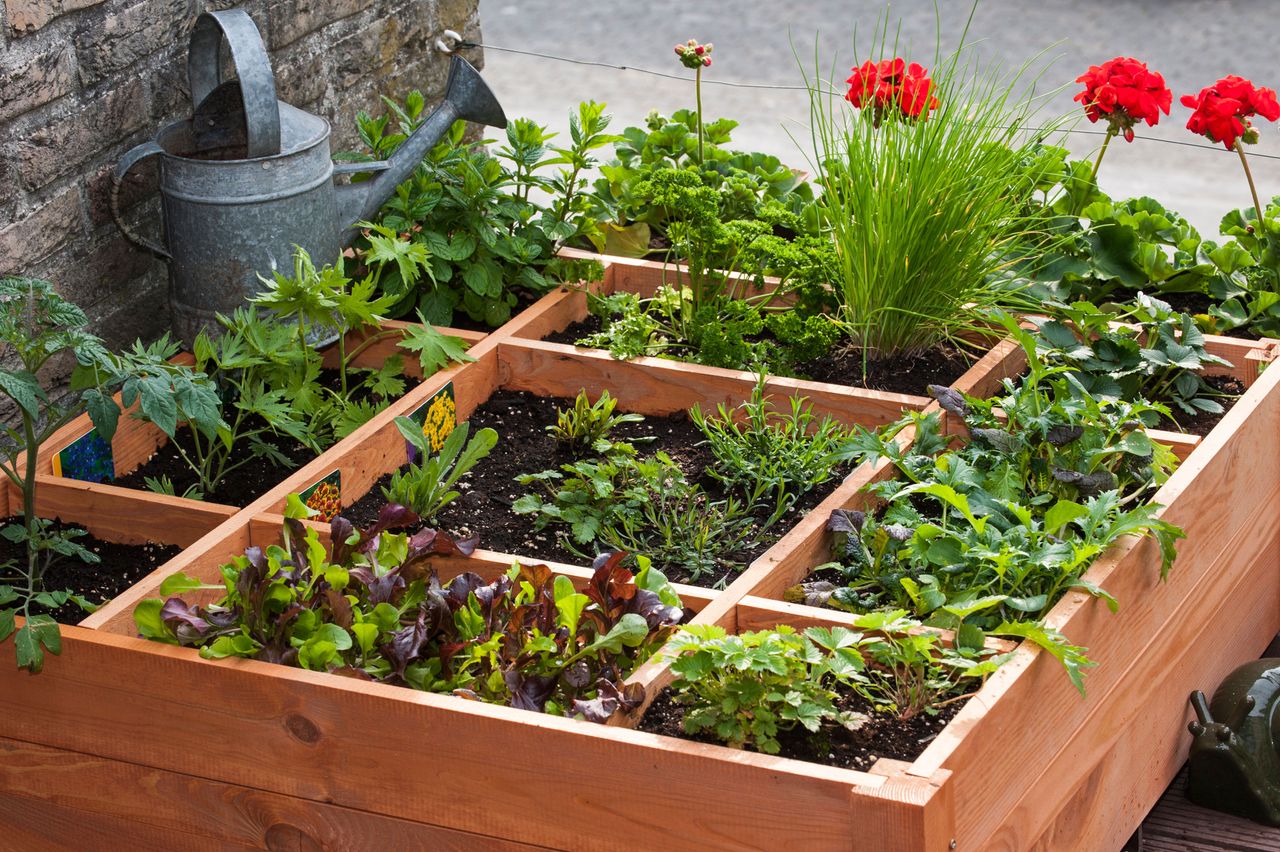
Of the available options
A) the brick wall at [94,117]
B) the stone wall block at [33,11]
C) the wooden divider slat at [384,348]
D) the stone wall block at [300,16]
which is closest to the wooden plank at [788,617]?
the wooden divider slat at [384,348]

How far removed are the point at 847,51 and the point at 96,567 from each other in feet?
18.5

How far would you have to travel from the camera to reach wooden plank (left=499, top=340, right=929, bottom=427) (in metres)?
2.73

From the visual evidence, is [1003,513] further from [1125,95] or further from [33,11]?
[33,11]

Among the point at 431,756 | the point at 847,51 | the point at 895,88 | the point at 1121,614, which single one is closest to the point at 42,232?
the point at 431,756

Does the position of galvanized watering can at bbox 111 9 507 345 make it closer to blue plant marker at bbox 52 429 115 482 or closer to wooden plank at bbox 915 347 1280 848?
blue plant marker at bbox 52 429 115 482

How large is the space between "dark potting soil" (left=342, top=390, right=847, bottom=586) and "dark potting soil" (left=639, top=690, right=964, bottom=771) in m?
0.38

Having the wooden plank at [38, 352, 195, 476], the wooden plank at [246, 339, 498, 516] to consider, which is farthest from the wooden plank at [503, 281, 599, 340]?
the wooden plank at [38, 352, 195, 476]

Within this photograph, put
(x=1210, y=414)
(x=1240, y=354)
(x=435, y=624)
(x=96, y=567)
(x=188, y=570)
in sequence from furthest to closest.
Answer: (x=1240, y=354) → (x=1210, y=414) → (x=96, y=567) → (x=188, y=570) → (x=435, y=624)

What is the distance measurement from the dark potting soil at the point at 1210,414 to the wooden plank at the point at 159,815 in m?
1.49

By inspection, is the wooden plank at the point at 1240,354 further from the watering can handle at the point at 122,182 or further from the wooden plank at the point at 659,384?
the watering can handle at the point at 122,182

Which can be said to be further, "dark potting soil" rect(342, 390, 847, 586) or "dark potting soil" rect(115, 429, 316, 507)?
"dark potting soil" rect(115, 429, 316, 507)

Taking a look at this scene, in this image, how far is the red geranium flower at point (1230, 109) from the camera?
3033 millimetres

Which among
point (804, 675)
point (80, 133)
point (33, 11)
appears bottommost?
point (804, 675)

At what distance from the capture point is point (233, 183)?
2.73m
